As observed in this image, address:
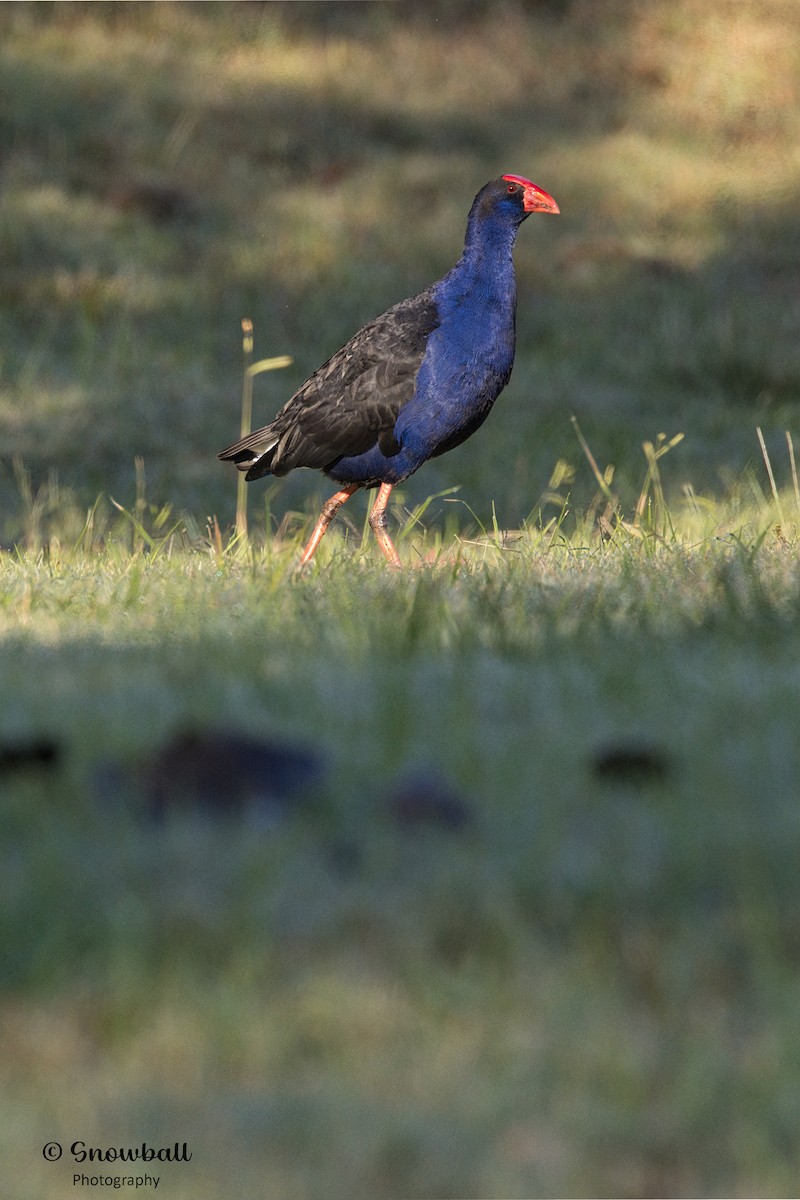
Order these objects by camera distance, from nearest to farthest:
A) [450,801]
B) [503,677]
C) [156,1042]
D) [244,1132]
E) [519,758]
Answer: [244,1132]
[156,1042]
[450,801]
[519,758]
[503,677]

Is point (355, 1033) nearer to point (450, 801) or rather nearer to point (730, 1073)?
point (730, 1073)

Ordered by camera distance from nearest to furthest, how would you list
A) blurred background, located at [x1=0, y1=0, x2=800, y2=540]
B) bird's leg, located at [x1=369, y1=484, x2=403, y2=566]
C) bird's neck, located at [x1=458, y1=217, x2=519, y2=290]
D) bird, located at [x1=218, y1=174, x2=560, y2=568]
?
1. bird's leg, located at [x1=369, y1=484, x2=403, y2=566]
2. bird, located at [x1=218, y1=174, x2=560, y2=568]
3. bird's neck, located at [x1=458, y1=217, x2=519, y2=290]
4. blurred background, located at [x1=0, y1=0, x2=800, y2=540]

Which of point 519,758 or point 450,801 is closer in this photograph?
point 450,801

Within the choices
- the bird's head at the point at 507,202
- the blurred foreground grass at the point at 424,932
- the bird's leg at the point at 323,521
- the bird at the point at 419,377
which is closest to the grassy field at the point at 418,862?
the blurred foreground grass at the point at 424,932

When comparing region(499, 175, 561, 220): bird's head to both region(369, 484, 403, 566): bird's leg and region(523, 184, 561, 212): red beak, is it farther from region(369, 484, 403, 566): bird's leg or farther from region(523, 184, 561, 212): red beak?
region(369, 484, 403, 566): bird's leg

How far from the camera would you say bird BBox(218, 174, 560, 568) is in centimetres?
592

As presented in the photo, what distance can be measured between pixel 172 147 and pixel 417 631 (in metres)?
11.9

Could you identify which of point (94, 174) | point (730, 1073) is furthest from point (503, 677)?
point (94, 174)

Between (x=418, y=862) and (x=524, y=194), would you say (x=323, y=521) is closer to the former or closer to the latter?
(x=524, y=194)

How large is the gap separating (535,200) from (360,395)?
1.16 metres

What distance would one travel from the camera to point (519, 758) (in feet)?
9.09

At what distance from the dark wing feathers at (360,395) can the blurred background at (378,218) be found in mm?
2713

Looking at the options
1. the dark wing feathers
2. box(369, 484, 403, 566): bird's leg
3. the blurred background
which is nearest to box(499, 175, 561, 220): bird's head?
the dark wing feathers

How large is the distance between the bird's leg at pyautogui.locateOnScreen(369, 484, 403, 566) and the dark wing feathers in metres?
0.21
